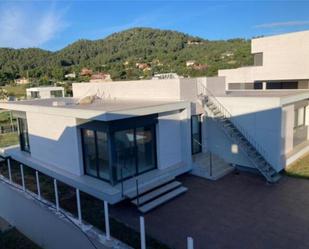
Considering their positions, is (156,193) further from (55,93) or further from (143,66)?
(143,66)

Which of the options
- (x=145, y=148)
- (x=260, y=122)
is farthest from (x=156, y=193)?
(x=260, y=122)

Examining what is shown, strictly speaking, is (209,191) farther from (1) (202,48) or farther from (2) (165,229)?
(1) (202,48)

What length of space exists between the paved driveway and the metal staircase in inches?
21.0

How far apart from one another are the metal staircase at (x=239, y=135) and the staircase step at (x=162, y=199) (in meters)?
3.44

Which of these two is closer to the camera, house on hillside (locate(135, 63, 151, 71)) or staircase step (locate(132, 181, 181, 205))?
staircase step (locate(132, 181, 181, 205))

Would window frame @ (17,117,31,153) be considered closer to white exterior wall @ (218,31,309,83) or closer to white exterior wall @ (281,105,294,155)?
white exterior wall @ (281,105,294,155)

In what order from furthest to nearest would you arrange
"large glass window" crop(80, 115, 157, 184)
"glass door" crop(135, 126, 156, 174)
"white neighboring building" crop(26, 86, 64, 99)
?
"white neighboring building" crop(26, 86, 64, 99) < "glass door" crop(135, 126, 156, 174) < "large glass window" crop(80, 115, 157, 184)

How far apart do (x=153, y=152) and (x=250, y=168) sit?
468cm

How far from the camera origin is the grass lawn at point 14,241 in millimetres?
9281

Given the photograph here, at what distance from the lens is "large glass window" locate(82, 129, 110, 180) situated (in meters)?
9.94

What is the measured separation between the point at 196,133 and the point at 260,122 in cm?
314

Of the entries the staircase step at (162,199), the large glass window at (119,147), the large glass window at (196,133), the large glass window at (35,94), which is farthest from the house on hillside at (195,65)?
the staircase step at (162,199)

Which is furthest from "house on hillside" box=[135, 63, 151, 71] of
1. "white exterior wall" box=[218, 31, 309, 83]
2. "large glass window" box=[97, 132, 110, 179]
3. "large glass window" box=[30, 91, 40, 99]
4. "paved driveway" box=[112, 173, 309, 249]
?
"paved driveway" box=[112, 173, 309, 249]

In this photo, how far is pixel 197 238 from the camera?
743 centimetres
